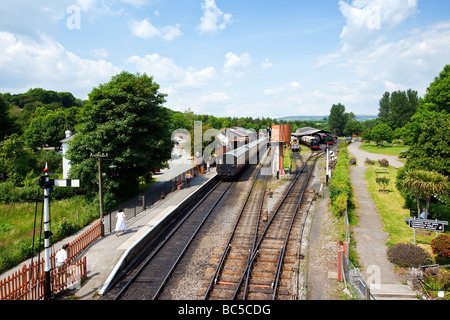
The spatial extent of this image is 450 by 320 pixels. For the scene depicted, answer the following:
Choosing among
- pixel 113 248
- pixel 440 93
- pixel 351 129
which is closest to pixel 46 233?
pixel 113 248

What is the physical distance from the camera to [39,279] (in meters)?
11.7

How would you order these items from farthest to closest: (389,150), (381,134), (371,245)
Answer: (381,134)
(389,150)
(371,245)

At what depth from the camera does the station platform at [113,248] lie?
41.9 feet

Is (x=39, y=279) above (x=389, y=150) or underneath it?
underneath

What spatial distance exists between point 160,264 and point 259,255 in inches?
199

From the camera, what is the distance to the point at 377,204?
23.7m

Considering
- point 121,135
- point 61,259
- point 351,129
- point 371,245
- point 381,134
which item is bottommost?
point 371,245

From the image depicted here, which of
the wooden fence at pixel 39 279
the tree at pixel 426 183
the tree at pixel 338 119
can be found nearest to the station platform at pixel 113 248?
the wooden fence at pixel 39 279

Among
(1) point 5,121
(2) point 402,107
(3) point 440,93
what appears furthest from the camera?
(2) point 402,107

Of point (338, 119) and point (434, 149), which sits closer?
point (434, 149)

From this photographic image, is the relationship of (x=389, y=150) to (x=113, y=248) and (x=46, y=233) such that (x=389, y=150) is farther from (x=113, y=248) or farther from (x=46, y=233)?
(x=46, y=233)

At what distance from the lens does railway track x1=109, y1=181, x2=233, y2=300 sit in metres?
12.6

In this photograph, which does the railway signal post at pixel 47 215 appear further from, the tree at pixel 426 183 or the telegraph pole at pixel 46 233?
the tree at pixel 426 183

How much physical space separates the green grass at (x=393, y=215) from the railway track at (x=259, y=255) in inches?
214
